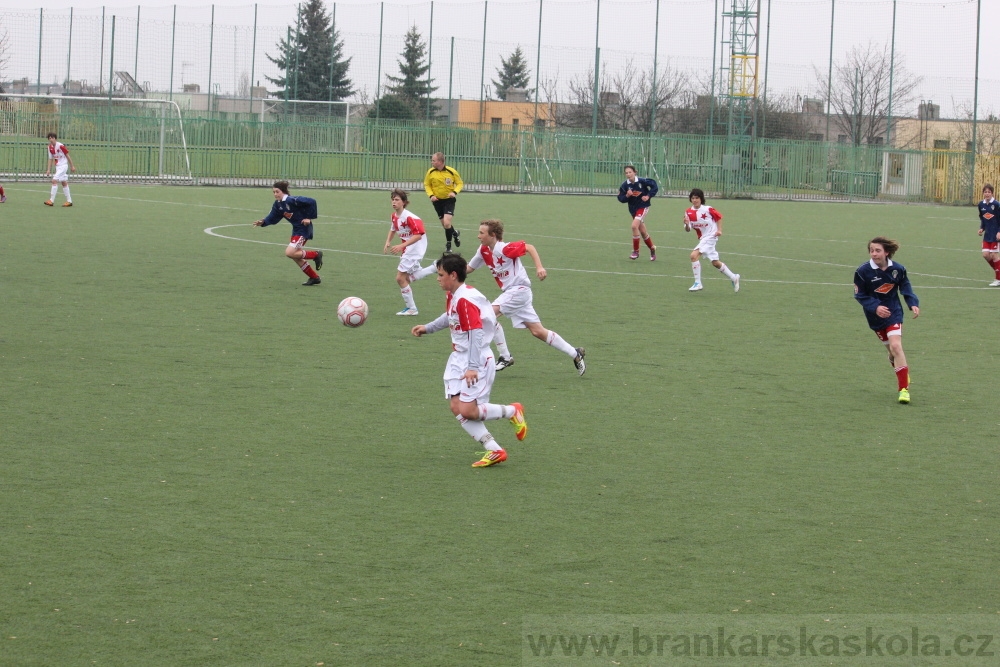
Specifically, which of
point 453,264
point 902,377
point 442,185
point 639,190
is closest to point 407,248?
point 902,377

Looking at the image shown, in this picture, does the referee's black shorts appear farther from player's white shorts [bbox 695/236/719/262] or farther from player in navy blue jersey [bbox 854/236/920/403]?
player in navy blue jersey [bbox 854/236/920/403]

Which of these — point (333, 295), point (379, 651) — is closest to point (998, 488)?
point (379, 651)

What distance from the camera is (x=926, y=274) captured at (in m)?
23.7

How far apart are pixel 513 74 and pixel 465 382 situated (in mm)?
54327

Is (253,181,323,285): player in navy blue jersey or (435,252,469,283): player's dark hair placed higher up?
(253,181,323,285): player in navy blue jersey

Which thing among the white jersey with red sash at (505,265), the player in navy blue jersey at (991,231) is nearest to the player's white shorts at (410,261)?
the white jersey with red sash at (505,265)

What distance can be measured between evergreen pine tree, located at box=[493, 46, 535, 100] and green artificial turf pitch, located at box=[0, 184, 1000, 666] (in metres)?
43.4

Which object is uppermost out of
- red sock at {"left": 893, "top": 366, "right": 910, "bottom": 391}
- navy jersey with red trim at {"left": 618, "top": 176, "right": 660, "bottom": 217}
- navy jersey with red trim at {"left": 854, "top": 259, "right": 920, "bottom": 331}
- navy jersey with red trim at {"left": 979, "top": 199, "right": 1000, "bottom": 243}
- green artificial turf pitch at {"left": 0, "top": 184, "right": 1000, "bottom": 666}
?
navy jersey with red trim at {"left": 618, "top": 176, "right": 660, "bottom": 217}

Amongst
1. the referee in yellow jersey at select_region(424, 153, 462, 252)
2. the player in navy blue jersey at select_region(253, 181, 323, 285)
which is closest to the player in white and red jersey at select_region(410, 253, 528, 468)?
the player in navy blue jersey at select_region(253, 181, 323, 285)

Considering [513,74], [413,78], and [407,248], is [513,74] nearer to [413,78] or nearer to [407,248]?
[413,78]

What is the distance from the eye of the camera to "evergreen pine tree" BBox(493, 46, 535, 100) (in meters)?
59.8

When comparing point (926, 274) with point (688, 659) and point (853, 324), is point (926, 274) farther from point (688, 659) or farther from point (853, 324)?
point (688, 659)

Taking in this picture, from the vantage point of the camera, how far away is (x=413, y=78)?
59562 mm

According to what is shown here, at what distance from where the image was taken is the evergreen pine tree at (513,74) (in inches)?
2356
